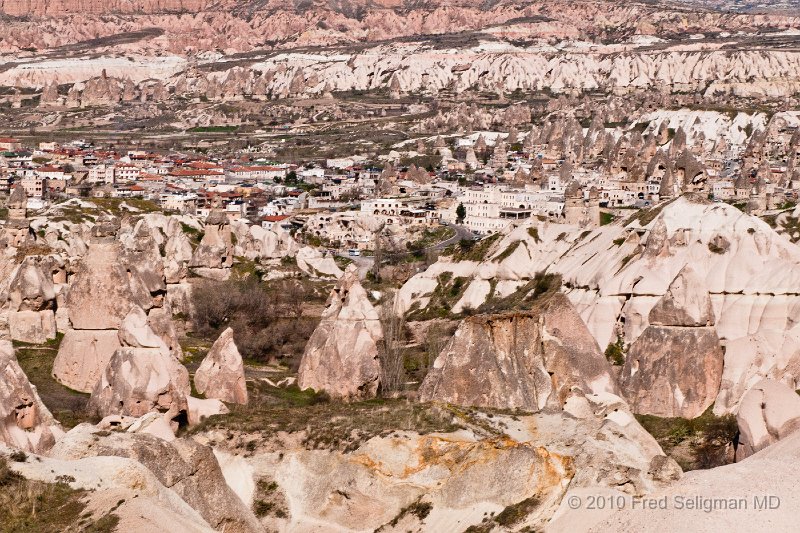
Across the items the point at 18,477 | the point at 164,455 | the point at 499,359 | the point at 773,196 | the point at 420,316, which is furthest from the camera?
the point at 773,196

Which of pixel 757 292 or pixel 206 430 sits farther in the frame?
pixel 757 292

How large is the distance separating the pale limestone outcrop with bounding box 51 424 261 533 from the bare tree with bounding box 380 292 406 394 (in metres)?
13.1

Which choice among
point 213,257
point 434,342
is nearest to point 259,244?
point 213,257

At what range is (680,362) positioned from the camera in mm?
29062

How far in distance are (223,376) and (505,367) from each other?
6513mm

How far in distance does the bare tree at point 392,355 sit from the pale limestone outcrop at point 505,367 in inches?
229

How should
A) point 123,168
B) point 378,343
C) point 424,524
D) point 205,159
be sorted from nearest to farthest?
point 424,524 < point 378,343 < point 123,168 < point 205,159

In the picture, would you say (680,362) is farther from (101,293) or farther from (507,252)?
(507,252)

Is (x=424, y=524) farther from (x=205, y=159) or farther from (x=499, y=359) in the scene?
(x=205, y=159)

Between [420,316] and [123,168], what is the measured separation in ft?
269

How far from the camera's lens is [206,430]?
774 inches

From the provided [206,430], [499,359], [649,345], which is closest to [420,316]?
[649,345]

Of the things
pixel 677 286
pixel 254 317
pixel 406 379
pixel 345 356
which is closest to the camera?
pixel 677 286

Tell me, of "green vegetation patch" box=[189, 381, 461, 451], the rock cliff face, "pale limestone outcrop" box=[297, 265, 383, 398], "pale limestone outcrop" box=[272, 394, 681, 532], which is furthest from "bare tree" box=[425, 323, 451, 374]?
"pale limestone outcrop" box=[272, 394, 681, 532]
